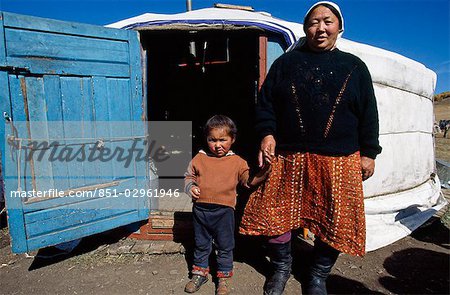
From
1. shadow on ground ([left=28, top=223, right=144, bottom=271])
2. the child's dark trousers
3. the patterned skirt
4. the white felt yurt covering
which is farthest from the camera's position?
the white felt yurt covering

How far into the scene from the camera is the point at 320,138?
1.78 m

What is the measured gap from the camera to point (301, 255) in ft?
8.68

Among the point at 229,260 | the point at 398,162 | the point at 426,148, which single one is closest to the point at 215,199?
the point at 229,260

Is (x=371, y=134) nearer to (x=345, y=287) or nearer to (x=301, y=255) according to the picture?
(x=345, y=287)

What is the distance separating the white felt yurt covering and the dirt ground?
274mm

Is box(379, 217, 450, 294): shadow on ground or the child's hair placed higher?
the child's hair

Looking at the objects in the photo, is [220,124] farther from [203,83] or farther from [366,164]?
[203,83]

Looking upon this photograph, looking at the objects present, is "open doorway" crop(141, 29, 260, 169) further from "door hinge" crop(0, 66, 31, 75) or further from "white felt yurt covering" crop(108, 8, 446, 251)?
"door hinge" crop(0, 66, 31, 75)

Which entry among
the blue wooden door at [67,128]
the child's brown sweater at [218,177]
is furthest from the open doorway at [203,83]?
the child's brown sweater at [218,177]

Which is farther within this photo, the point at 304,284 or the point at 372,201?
the point at 372,201

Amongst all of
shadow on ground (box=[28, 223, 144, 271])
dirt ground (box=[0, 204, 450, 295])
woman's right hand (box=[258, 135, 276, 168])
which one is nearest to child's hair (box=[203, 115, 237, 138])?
woman's right hand (box=[258, 135, 276, 168])

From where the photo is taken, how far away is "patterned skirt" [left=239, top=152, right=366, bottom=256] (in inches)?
70.9

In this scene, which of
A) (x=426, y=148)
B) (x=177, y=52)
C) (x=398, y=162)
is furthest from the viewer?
(x=177, y=52)

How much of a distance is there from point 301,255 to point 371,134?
139 centimetres
